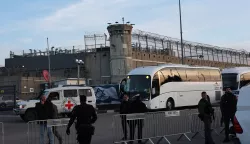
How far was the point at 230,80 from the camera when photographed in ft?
119

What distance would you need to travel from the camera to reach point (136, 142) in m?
15.1

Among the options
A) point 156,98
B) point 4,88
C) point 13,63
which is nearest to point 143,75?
point 156,98

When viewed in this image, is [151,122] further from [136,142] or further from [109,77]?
[109,77]

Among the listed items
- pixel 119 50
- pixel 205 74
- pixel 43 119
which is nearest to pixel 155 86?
pixel 205 74

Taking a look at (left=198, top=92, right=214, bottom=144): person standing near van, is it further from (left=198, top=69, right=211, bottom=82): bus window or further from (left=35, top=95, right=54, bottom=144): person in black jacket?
(left=198, top=69, right=211, bottom=82): bus window

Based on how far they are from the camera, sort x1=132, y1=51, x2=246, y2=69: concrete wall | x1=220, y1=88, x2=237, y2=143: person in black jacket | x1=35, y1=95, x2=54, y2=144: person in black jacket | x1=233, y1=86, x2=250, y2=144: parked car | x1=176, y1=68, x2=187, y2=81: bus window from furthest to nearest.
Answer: x1=132, y1=51, x2=246, y2=69: concrete wall < x1=176, y1=68, x2=187, y2=81: bus window < x1=220, y1=88, x2=237, y2=143: person in black jacket < x1=35, y1=95, x2=54, y2=144: person in black jacket < x1=233, y1=86, x2=250, y2=144: parked car

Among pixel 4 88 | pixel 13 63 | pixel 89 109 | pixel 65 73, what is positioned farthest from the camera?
pixel 13 63

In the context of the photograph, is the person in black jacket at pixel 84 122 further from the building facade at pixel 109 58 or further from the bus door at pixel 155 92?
the building facade at pixel 109 58

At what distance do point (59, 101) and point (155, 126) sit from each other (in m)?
14.8

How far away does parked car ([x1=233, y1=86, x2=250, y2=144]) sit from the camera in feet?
29.2

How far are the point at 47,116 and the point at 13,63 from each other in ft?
275

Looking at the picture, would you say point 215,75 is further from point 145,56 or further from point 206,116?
point 145,56

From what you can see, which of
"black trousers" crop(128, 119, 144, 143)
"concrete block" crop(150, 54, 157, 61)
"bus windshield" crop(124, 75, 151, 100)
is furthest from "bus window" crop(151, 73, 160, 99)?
"concrete block" crop(150, 54, 157, 61)

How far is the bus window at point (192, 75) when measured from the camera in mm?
33031
